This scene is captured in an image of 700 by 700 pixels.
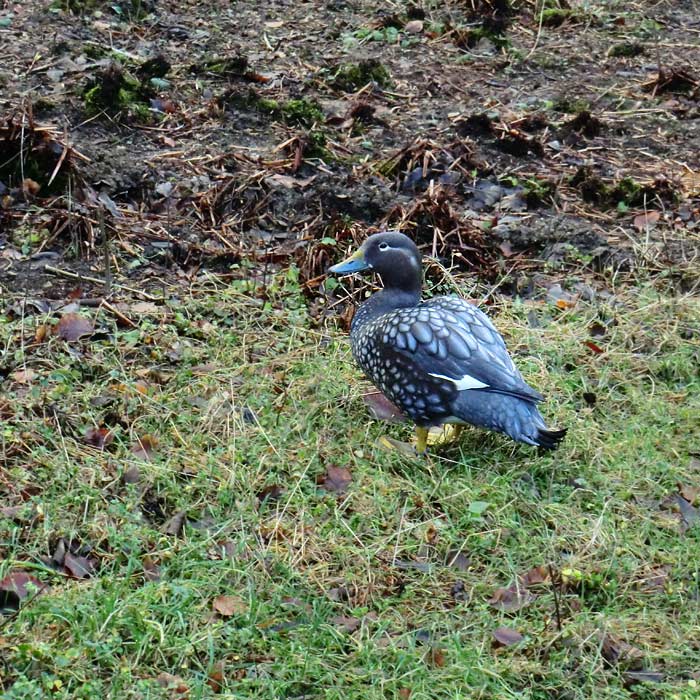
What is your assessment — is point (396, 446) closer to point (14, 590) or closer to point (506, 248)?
point (14, 590)

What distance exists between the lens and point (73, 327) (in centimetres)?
522

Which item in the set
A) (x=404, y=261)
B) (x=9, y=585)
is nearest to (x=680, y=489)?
(x=404, y=261)

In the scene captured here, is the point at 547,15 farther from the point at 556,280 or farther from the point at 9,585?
the point at 9,585

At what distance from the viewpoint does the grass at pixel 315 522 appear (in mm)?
3672

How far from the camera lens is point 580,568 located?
420 cm

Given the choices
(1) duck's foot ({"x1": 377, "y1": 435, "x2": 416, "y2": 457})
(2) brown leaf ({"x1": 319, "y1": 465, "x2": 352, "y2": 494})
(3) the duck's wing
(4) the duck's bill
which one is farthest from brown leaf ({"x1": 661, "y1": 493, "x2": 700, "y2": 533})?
(4) the duck's bill

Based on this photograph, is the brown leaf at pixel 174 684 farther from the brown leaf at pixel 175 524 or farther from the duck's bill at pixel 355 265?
the duck's bill at pixel 355 265

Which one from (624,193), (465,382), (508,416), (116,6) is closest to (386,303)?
(465,382)

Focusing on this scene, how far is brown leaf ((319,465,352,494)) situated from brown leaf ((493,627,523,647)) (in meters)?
0.94

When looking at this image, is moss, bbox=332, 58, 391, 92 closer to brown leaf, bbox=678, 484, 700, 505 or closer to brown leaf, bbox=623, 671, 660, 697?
brown leaf, bbox=678, 484, 700, 505

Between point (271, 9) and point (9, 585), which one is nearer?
point (9, 585)

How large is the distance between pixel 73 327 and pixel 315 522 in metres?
1.65

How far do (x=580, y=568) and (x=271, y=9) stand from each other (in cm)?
592

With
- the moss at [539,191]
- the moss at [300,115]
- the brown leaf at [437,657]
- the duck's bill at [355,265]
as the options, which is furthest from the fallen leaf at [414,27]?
the brown leaf at [437,657]
